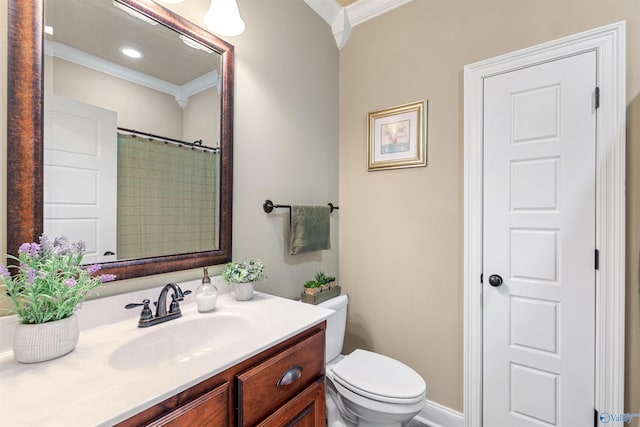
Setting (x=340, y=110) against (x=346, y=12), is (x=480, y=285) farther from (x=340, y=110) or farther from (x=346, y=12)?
(x=346, y=12)

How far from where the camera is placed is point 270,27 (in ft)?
5.36

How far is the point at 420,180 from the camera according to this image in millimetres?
1804

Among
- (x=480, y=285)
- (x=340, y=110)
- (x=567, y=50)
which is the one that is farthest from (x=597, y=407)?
(x=340, y=110)

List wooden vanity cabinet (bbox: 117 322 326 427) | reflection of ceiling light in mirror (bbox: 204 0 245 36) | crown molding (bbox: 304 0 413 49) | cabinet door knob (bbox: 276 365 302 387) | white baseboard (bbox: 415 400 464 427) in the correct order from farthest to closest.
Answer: crown molding (bbox: 304 0 413 49)
white baseboard (bbox: 415 400 464 427)
reflection of ceiling light in mirror (bbox: 204 0 245 36)
cabinet door knob (bbox: 276 365 302 387)
wooden vanity cabinet (bbox: 117 322 326 427)

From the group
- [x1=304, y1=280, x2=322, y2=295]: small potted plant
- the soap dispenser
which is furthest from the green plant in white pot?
[x1=304, y1=280, x2=322, y2=295]: small potted plant

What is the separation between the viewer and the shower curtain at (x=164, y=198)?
1081mm

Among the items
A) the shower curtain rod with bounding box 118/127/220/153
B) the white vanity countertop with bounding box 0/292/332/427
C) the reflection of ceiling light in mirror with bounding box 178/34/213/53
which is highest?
the reflection of ceiling light in mirror with bounding box 178/34/213/53

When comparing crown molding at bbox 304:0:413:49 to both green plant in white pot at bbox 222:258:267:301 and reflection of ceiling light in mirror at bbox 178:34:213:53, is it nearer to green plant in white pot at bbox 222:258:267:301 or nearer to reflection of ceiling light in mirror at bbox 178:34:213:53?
reflection of ceiling light in mirror at bbox 178:34:213:53

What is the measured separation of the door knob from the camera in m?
1.54

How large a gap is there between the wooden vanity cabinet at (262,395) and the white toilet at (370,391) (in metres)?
0.34

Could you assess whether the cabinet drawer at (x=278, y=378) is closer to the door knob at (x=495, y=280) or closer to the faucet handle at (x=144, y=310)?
the faucet handle at (x=144, y=310)

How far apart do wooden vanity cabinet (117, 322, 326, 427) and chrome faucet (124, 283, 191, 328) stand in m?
0.42

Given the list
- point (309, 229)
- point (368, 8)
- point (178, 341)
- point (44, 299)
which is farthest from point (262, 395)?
point (368, 8)

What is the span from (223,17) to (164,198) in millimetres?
814
